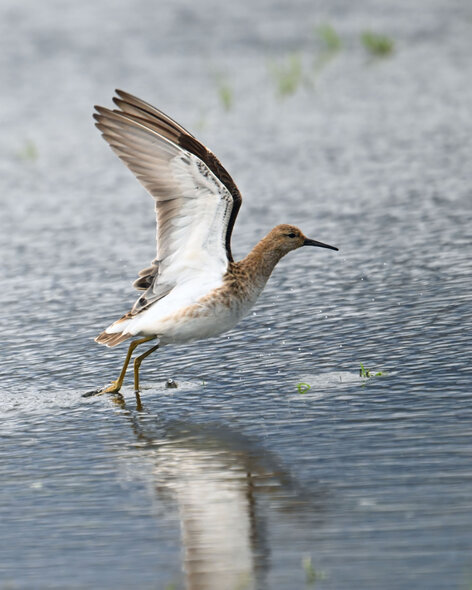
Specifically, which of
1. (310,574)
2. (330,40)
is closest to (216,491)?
(310,574)

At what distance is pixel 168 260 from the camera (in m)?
7.87

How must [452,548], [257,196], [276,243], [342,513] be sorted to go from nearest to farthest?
[452,548], [342,513], [276,243], [257,196]

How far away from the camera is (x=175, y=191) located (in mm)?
7668

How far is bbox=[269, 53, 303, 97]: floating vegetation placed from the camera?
18.0 meters

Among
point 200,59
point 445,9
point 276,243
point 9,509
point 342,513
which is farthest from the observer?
point 445,9

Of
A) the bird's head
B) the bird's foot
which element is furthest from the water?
the bird's head

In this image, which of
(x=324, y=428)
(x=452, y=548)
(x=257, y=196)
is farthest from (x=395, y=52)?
(x=452, y=548)

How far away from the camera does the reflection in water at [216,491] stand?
16.1 feet

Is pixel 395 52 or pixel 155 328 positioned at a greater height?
pixel 395 52

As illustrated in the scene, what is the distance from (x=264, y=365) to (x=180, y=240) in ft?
3.22

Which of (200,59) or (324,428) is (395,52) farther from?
(324,428)

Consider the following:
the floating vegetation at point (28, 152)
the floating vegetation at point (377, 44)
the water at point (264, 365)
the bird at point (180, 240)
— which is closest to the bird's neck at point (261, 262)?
the bird at point (180, 240)

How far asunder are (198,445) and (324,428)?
687mm

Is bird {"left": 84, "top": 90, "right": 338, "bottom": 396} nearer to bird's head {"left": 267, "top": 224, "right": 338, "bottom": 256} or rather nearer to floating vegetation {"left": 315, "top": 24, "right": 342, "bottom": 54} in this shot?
bird's head {"left": 267, "top": 224, "right": 338, "bottom": 256}
